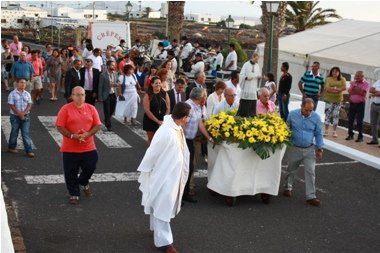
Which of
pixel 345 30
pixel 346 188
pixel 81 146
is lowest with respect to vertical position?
pixel 346 188

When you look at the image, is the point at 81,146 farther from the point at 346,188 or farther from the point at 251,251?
the point at 346,188

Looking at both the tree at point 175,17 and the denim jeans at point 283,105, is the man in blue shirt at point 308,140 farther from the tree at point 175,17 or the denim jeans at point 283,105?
the tree at point 175,17

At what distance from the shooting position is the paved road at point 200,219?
6906mm

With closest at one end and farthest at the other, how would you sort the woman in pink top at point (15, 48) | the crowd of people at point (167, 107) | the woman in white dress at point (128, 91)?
the crowd of people at point (167, 107) < the woman in white dress at point (128, 91) < the woman in pink top at point (15, 48)

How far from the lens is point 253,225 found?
25.3 feet

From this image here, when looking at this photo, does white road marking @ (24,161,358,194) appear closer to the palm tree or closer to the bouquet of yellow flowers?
the bouquet of yellow flowers

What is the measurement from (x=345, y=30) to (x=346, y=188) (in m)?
15.7

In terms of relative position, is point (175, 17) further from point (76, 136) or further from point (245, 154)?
point (76, 136)

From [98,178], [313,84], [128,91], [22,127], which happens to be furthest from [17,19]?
[98,178]

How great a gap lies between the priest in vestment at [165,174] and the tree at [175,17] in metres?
25.1

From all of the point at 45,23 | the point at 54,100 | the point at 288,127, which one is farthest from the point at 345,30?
the point at 45,23

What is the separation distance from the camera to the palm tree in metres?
39.8

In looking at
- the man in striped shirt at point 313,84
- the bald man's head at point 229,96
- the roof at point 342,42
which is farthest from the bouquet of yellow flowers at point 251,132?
the roof at point 342,42

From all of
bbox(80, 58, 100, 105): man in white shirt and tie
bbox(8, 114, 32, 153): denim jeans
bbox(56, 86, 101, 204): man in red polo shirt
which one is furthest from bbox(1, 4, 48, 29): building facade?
bbox(56, 86, 101, 204): man in red polo shirt
